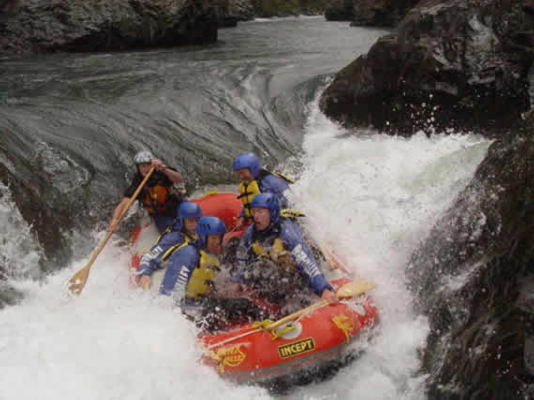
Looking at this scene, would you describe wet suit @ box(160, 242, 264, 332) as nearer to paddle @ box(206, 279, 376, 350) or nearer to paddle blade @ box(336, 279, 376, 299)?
paddle @ box(206, 279, 376, 350)

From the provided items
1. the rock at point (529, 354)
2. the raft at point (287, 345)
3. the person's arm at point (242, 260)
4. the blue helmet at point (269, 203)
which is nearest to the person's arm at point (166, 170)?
the person's arm at point (242, 260)

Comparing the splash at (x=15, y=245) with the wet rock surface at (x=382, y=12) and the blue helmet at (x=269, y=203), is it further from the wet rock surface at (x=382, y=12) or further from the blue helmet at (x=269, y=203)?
the wet rock surface at (x=382, y=12)

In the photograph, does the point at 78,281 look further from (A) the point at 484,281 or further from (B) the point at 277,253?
(A) the point at 484,281

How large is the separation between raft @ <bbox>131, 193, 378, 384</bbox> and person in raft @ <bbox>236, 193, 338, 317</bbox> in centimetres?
30

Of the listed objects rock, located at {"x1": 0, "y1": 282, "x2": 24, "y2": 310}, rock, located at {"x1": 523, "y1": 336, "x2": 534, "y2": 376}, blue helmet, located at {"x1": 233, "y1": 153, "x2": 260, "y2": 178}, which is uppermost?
rock, located at {"x1": 523, "y1": 336, "x2": 534, "y2": 376}

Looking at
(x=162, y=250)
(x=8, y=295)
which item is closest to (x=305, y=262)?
(x=162, y=250)

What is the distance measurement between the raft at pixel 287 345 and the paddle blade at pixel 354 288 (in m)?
0.07

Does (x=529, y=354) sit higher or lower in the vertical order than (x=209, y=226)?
higher

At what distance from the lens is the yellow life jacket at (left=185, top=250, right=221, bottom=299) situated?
499 centimetres

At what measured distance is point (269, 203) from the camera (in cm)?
507

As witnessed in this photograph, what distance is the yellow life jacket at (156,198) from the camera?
646 centimetres

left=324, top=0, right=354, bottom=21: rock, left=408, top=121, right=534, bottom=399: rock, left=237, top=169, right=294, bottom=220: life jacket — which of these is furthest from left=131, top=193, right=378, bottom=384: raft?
left=324, top=0, right=354, bottom=21: rock

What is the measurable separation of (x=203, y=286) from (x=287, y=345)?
91 centimetres

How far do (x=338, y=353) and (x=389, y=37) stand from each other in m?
5.59
